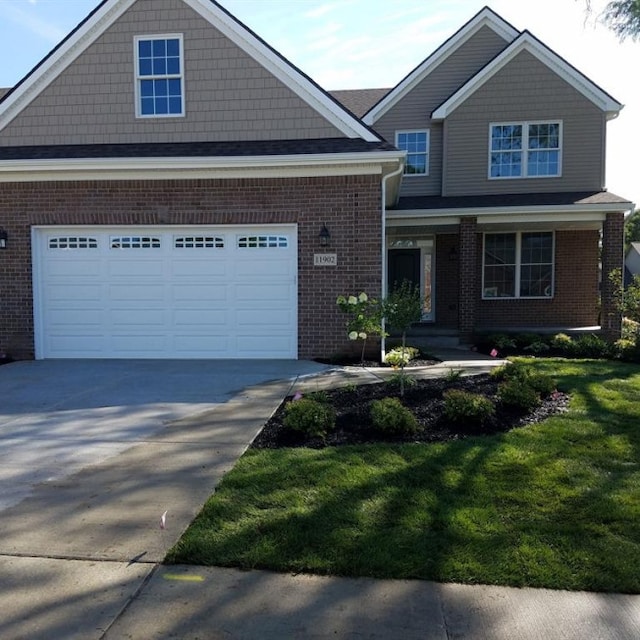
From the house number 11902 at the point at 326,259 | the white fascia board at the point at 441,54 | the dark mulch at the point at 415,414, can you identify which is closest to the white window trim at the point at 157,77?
the house number 11902 at the point at 326,259

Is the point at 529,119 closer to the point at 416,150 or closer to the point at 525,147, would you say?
the point at 525,147

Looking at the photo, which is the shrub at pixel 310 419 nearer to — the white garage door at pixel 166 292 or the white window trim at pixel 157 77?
the white garage door at pixel 166 292

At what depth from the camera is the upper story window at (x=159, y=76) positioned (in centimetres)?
1072

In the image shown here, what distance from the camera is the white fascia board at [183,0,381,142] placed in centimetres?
1025

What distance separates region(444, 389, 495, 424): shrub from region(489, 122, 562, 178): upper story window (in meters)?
11.4

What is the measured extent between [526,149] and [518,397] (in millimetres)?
11167

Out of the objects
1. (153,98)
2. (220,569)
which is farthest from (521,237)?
(220,569)

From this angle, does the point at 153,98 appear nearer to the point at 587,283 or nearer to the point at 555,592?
the point at 555,592

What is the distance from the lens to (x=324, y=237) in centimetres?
999

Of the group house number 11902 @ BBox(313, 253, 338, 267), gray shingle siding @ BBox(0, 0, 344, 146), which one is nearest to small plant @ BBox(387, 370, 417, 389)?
house number 11902 @ BBox(313, 253, 338, 267)

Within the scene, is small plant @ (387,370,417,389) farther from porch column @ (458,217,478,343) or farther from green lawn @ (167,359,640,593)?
porch column @ (458,217,478,343)

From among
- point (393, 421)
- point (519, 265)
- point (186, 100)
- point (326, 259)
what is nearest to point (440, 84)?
point (519, 265)

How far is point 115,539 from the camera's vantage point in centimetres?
348

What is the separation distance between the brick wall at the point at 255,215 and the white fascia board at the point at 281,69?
3.79ft
